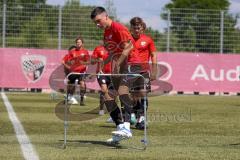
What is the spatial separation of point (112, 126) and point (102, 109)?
2.27 metres

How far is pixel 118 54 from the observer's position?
948 centimetres

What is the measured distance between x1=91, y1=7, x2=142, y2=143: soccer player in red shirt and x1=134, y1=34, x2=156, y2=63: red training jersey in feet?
7.56

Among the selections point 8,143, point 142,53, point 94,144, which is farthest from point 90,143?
point 142,53

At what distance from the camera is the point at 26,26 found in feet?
95.9

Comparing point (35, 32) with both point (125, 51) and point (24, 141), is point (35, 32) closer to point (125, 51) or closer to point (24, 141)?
point (24, 141)

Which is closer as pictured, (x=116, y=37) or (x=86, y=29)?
(x=116, y=37)

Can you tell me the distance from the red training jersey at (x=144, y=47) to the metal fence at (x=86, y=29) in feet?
55.9

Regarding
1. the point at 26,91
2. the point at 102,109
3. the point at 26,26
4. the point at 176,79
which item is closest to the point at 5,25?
the point at 26,26

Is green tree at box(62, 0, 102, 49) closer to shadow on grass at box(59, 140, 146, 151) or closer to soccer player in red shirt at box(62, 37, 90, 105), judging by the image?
soccer player in red shirt at box(62, 37, 90, 105)

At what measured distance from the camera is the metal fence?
94.9ft

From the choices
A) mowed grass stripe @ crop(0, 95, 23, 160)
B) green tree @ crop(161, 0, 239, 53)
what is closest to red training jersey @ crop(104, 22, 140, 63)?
mowed grass stripe @ crop(0, 95, 23, 160)

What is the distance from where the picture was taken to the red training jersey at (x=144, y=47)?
39.5ft

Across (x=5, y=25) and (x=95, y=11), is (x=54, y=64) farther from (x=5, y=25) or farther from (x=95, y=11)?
(x=95, y=11)

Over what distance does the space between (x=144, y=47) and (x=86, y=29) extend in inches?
719
